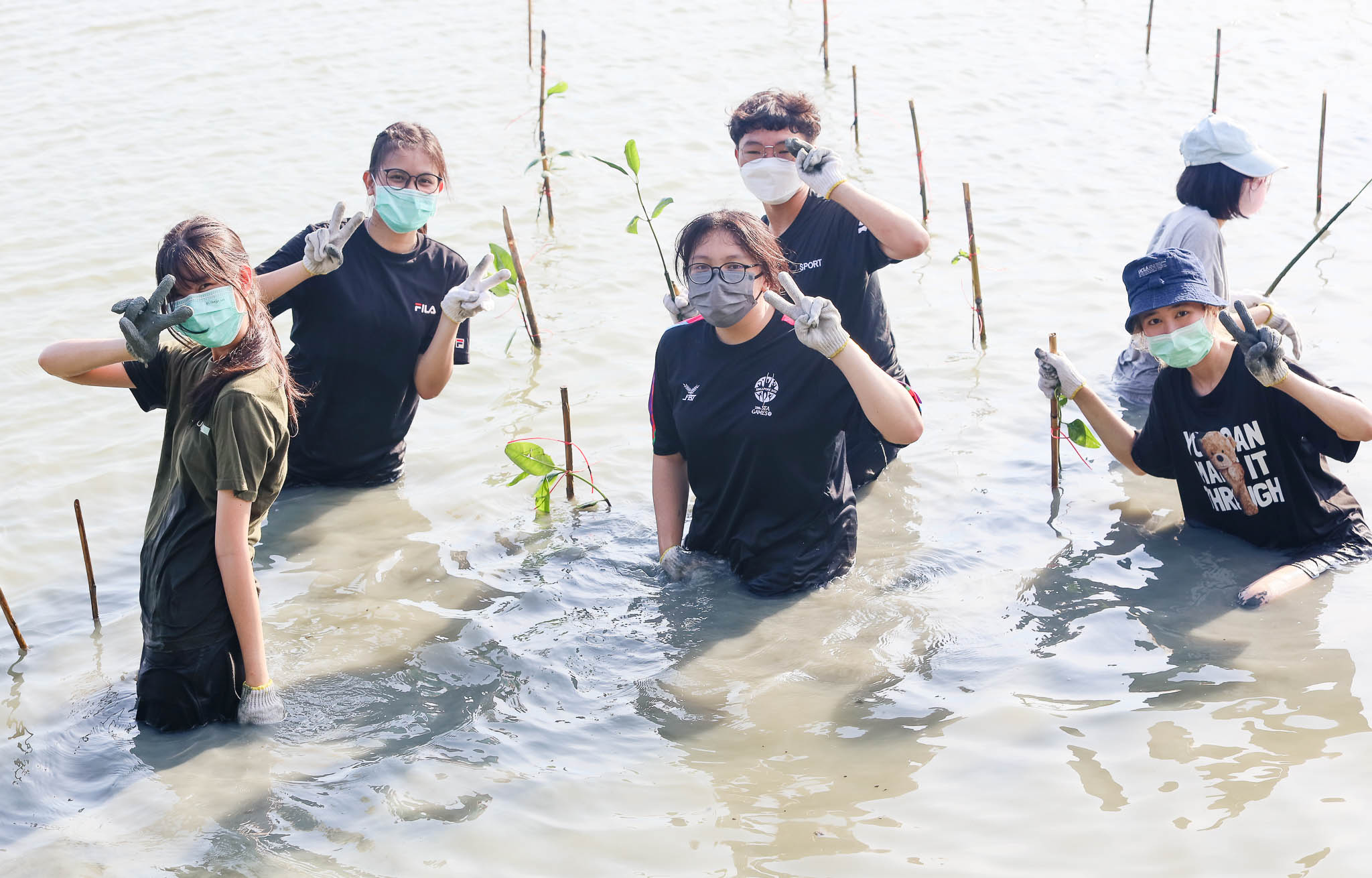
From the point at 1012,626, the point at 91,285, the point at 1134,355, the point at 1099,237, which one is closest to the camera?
the point at 1012,626

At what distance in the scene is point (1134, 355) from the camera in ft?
21.3

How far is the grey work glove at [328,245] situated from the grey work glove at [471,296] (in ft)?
1.50

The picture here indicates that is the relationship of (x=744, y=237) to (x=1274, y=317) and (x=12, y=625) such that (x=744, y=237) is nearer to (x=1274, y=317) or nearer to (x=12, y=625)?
(x=1274, y=317)

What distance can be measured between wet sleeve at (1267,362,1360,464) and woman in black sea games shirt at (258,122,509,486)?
9.95ft

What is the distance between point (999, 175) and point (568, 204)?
3.60 metres

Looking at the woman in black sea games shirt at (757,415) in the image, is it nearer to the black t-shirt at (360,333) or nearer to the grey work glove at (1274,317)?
the black t-shirt at (360,333)

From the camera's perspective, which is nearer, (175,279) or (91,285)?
(175,279)

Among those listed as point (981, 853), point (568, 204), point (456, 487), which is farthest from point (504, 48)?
point (981, 853)

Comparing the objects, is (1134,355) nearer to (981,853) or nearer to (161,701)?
(981,853)

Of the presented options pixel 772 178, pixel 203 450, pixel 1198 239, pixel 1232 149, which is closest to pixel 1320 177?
pixel 1232 149

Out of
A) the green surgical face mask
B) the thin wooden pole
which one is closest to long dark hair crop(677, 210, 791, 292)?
the green surgical face mask

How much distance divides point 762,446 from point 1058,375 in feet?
4.35

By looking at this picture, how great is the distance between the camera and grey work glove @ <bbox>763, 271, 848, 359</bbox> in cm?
393

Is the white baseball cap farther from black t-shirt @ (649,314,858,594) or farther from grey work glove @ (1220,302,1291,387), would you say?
black t-shirt @ (649,314,858,594)
